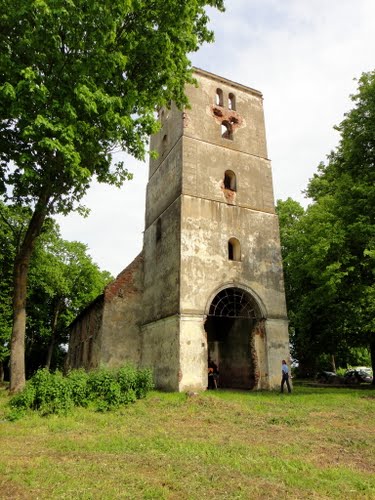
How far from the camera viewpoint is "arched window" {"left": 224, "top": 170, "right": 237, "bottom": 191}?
19.0 m

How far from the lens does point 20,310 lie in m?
12.8

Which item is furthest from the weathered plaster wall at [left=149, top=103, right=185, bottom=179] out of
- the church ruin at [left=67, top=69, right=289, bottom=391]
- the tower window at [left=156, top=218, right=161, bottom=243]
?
the tower window at [left=156, top=218, right=161, bottom=243]

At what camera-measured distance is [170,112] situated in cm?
2086

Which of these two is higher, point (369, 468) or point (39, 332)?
point (39, 332)

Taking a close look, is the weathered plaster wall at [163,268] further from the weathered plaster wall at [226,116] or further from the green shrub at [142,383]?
the weathered plaster wall at [226,116]

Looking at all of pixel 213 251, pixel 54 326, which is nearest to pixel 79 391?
pixel 213 251

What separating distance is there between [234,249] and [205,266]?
2200 mm

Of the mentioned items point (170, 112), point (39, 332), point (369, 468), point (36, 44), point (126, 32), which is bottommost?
point (369, 468)

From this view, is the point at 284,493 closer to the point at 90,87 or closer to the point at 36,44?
the point at 90,87

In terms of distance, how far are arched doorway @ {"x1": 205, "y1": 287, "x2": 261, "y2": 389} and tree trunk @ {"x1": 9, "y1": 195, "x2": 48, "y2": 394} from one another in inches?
298

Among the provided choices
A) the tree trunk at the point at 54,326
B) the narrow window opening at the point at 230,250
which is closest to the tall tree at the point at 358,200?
the narrow window opening at the point at 230,250

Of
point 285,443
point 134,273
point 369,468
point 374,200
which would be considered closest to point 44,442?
point 285,443

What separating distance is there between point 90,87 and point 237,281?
10230 millimetres

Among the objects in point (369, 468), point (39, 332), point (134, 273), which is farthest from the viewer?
point (39, 332)
